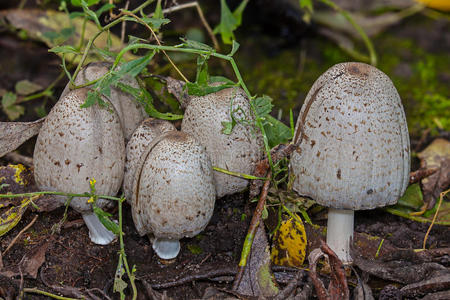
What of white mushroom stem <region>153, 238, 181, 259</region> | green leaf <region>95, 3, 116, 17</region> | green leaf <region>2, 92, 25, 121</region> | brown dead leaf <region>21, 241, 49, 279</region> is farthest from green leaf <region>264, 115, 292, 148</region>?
green leaf <region>2, 92, 25, 121</region>

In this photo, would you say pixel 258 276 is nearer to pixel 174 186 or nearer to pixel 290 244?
pixel 290 244

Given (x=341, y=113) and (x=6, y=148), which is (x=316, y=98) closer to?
(x=341, y=113)

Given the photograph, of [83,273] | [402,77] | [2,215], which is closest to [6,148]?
[2,215]

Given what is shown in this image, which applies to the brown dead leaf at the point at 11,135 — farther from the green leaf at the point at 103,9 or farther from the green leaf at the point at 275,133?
the green leaf at the point at 275,133

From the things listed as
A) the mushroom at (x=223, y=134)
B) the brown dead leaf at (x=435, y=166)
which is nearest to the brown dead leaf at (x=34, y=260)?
the mushroom at (x=223, y=134)

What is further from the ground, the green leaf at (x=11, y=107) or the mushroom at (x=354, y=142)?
the mushroom at (x=354, y=142)

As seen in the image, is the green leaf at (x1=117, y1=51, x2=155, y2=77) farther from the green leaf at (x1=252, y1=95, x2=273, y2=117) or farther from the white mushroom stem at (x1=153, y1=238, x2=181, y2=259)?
the white mushroom stem at (x1=153, y1=238, x2=181, y2=259)
